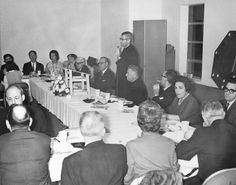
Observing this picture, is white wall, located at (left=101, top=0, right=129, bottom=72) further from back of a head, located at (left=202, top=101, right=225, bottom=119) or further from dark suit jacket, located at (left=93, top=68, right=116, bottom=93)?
back of a head, located at (left=202, top=101, right=225, bottom=119)

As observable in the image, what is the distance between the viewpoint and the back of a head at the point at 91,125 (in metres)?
2.21

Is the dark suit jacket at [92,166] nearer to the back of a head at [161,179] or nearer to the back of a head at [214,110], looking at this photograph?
the back of a head at [161,179]

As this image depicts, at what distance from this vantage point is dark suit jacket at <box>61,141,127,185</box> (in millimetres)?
2133

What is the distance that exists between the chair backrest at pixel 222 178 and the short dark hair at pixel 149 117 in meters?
0.49

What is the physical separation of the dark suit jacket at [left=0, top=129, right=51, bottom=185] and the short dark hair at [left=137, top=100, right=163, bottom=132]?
694mm

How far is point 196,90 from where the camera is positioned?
18.3ft

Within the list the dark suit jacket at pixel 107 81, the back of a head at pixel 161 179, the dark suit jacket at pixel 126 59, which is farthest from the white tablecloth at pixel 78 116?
the dark suit jacket at pixel 126 59

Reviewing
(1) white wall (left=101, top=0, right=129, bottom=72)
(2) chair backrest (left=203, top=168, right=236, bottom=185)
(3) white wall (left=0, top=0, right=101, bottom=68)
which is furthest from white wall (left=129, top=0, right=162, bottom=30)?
(2) chair backrest (left=203, top=168, right=236, bottom=185)

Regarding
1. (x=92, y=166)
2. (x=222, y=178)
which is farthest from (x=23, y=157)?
(x=222, y=178)

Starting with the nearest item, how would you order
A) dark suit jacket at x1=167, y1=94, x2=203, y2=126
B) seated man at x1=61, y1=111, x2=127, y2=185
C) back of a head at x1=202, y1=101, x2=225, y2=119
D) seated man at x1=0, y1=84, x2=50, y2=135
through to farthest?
seated man at x1=61, y1=111, x2=127, y2=185 < back of a head at x1=202, y1=101, x2=225, y2=119 < seated man at x1=0, y1=84, x2=50, y2=135 < dark suit jacket at x1=167, y1=94, x2=203, y2=126

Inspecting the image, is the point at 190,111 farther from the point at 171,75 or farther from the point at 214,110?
the point at 214,110

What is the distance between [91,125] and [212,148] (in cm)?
94

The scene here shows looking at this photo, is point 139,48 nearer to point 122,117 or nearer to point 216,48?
point 216,48

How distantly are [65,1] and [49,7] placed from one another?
45 centimetres
